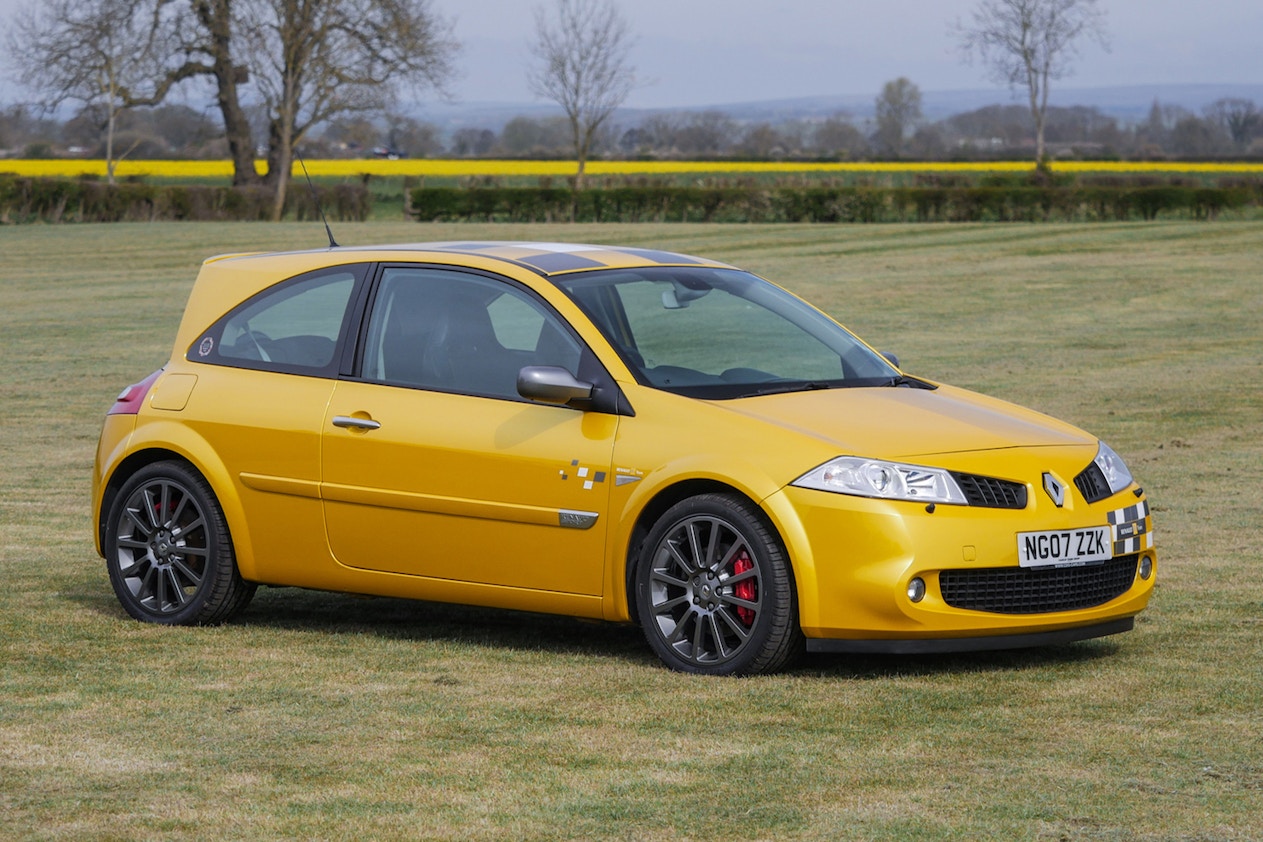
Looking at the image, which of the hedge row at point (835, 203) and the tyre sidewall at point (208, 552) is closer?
the tyre sidewall at point (208, 552)

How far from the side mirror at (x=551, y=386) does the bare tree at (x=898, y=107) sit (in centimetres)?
14210

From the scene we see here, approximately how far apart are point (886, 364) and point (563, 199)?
43.0 metres

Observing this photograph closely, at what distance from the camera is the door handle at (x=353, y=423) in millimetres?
7281

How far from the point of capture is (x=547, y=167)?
288ft

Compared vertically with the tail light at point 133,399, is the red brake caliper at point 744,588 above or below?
below

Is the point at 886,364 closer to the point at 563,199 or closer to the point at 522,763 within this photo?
the point at 522,763

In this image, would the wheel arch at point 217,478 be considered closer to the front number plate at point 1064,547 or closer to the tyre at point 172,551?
the tyre at point 172,551

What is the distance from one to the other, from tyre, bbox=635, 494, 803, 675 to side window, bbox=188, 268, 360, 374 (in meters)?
1.75

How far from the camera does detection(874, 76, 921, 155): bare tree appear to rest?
495ft

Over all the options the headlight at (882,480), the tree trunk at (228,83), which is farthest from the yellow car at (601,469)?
the tree trunk at (228,83)

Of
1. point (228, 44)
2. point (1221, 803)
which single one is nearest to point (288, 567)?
point (1221, 803)

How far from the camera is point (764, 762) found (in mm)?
5387

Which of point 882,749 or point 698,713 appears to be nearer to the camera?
point 882,749

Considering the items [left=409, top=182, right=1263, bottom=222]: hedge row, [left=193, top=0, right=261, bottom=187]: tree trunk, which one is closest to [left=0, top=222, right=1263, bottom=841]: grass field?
[left=409, top=182, right=1263, bottom=222]: hedge row
